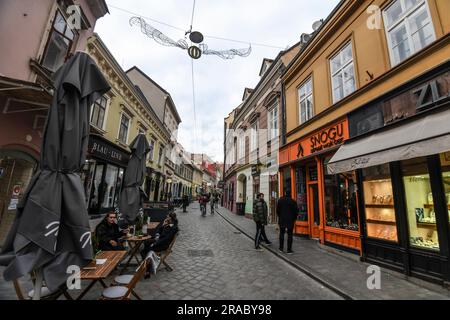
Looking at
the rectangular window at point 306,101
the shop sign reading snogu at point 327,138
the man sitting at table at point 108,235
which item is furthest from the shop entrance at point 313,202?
the man sitting at table at point 108,235

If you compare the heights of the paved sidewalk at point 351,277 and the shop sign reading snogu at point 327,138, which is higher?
the shop sign reading snogu at point 327,138

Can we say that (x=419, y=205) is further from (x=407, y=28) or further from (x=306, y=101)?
(x=306, y=101)

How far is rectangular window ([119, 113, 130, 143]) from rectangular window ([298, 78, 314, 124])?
33.1 ft

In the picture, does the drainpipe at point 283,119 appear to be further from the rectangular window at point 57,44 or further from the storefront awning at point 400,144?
the rectangular window at point 57,44

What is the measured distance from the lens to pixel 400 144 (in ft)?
15.1

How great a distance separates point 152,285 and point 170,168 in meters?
21.7

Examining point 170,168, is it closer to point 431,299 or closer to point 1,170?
point 1,170

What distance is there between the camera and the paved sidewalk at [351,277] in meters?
4.01

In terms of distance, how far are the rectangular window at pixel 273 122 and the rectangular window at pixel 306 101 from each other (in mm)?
2737

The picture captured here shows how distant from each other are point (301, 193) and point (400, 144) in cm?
571

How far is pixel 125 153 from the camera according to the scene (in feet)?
41.6

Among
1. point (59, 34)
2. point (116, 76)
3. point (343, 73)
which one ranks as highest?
point (116, 76)

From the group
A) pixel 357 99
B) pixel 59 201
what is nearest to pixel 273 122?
pixel 357 99
